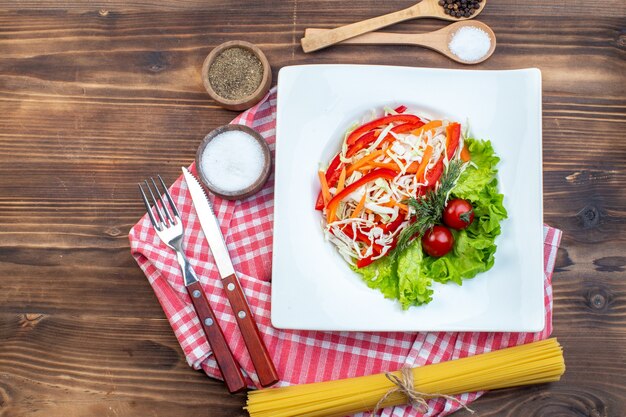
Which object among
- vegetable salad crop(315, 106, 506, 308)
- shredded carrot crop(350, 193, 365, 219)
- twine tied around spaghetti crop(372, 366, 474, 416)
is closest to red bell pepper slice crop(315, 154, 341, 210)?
vegetable salad crop(315, 106, 506, 308)

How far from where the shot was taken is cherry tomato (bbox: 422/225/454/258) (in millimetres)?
2346

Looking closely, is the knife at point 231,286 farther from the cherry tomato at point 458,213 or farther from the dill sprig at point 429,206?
the cherry tomato at point 458,213

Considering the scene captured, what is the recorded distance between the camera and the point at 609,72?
107 inches

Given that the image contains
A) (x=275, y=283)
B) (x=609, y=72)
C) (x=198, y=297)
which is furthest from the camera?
(x=609, y=72)

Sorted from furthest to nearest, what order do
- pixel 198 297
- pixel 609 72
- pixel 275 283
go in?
pixel 609 72 < pixel 198 297 < pixel 275 283

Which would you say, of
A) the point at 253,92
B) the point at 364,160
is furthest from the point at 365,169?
the point at 253,92

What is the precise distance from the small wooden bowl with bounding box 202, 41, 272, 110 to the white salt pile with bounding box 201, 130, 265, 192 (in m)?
0.13

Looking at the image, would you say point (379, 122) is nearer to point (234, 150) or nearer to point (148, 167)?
point (234, 150)

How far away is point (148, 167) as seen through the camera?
2.75 metres

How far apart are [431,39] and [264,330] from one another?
1445 mm

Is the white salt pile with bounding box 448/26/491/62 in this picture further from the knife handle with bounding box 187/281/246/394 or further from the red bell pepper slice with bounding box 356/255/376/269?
the knife handle with bounding box 187/281/246/394

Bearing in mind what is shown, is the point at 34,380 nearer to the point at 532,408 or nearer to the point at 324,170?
the point at 324,170

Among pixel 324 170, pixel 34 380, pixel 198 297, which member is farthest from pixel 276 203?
pixel 34 380

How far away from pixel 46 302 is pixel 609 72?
2.68 metres
